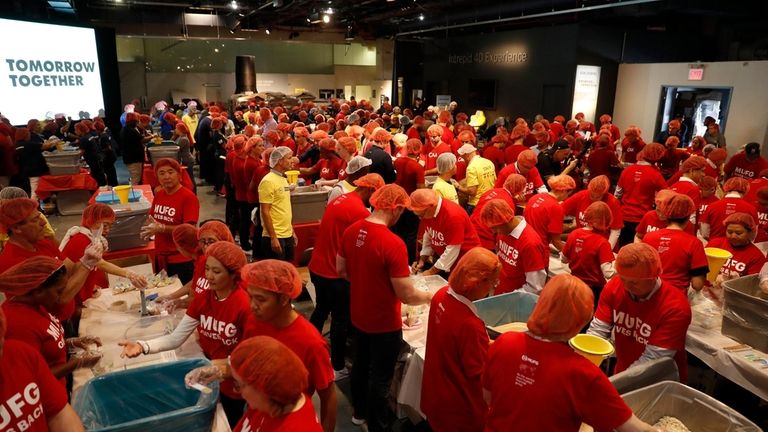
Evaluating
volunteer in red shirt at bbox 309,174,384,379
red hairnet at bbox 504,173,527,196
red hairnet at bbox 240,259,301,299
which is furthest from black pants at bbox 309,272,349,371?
red hairnet at bbox 504,173,527,196

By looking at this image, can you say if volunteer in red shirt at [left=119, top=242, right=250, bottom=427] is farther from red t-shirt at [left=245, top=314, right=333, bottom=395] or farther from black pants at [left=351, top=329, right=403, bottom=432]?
black pants at [left=351, top=329, right=403, bottom=432]

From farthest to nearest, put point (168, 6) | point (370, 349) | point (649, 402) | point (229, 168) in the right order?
point (168, 6)
point (229, 168)
point (370, 349)
point (649, 402)

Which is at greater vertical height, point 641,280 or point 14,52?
point 14,52

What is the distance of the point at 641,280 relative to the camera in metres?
2.49

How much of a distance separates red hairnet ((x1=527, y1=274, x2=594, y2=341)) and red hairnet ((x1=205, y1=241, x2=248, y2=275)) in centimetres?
143

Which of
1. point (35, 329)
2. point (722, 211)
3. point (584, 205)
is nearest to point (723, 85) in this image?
point (722, 211)

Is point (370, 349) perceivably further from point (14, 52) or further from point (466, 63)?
point (466, 63)

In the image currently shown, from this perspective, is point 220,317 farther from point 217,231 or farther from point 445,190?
point 445,190

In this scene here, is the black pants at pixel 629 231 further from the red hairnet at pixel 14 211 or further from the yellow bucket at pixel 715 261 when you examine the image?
the red hairnet at pixel 14 211

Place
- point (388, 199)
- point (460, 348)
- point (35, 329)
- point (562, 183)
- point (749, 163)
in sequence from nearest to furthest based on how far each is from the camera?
point (35, 329)
point (460, 348)
point (388, 199)
point (562, 183)
point (749, 163)

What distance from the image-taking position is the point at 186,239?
10.4 feet

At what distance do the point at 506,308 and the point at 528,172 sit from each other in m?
2.47

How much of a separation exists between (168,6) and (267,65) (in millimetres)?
5643

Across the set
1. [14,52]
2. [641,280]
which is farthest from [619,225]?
[14,52]
